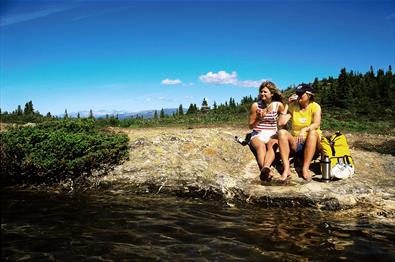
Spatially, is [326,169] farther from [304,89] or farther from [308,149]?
[304,89]

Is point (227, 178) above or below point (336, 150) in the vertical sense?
below

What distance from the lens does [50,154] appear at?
383 inches

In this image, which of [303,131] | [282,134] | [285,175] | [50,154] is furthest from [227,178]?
[50,154]

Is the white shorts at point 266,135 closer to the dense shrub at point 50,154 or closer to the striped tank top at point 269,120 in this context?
the striped tank top at point 269,120

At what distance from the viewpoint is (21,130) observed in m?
10.2

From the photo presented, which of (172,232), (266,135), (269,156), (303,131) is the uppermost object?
(303,131)

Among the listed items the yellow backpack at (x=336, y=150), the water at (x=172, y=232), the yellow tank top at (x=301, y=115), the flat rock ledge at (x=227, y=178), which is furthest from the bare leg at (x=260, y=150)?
the water at (x=172, y=232)

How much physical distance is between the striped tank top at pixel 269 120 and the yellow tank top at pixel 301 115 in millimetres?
471

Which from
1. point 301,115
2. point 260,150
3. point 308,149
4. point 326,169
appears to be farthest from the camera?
point 260,150

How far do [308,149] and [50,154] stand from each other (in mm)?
6633

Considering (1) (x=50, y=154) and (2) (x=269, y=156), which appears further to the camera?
(2) (x=269, y=156)

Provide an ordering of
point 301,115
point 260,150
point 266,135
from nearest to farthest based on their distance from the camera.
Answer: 1. point 301,115
2. point 260,150
3. point 266,135

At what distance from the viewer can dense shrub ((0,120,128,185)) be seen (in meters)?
9.56

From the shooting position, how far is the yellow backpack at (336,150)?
991cm
